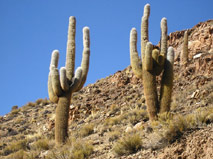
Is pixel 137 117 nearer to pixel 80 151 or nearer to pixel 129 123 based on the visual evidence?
pixel 129 123

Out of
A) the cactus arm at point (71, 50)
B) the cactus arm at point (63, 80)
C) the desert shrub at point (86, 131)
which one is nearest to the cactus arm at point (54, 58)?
the cactus arm at point (71, 50)

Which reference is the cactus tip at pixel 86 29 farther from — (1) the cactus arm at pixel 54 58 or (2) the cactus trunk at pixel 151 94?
(2) the cactus trunk at pixel 151 94

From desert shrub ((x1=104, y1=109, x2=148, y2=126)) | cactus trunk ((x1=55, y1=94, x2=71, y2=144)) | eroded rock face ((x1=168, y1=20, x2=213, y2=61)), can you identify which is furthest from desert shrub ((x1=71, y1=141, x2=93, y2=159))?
eroded rock face ((x1=168, y1=20, x2=213, y2=61))

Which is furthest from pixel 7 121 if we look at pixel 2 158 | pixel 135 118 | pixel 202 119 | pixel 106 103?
pixel 202 119

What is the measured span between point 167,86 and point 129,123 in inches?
112

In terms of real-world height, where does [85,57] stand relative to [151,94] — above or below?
above

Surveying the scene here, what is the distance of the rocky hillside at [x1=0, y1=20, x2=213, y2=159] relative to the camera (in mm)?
7074

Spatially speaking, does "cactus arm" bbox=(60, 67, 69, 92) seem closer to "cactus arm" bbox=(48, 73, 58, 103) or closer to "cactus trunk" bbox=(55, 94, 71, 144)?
"cactus trunk" bbox=(55, 94, 71, 144)

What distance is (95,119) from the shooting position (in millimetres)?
17141

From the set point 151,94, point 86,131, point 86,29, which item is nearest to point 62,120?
point 86,131

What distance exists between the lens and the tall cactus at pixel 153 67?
10.6 metres

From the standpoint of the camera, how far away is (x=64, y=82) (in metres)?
11.0

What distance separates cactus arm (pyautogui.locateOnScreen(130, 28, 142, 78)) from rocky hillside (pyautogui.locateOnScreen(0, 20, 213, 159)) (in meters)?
2.22

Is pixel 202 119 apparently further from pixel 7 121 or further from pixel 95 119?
pixel 7 121
